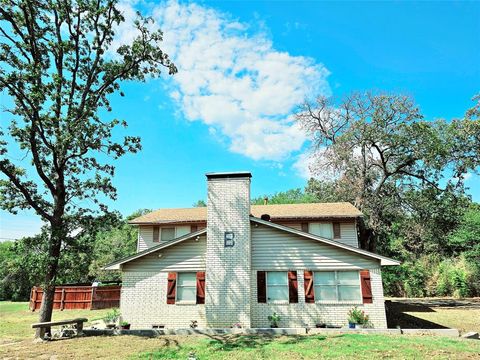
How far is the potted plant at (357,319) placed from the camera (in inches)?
532

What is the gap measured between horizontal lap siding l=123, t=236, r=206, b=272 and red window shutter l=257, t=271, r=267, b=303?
Answer: 8.85ft

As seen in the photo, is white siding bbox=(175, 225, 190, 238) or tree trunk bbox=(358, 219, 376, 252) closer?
white siding bbox=(175, 225, 190, 238)

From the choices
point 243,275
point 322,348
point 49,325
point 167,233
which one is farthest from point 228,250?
point 167,233

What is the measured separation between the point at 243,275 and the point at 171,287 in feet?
11.4

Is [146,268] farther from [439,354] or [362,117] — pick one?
[362,117]

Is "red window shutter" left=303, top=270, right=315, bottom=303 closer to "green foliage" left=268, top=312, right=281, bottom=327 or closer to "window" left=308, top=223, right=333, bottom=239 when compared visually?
"green foliage" left=268, top=312, right=281, bottom=327

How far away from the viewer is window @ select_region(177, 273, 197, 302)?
15344 mm

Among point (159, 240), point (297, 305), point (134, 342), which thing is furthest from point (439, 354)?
point (159, 240)

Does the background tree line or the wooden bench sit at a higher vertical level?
the background tree line

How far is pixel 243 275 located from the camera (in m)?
14.7

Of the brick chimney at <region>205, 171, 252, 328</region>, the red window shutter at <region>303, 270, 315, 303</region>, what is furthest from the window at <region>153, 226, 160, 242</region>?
the red window shutter at <region>303, 270, 315, 303</region>

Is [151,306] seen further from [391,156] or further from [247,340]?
[391,156]

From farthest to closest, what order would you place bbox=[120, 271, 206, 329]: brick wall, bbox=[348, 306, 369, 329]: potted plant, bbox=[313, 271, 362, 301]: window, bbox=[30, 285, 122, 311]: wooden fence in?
bbox=[30, 285, 122, 311]: wooden fence, bbox=[120, 271, 206, 329]: brick wall, bbox=[313, 271, 362, 301]: window, bbox=[348, 306, 369, 329]: potted plant

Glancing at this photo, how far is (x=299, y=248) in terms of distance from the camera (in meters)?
15.2
